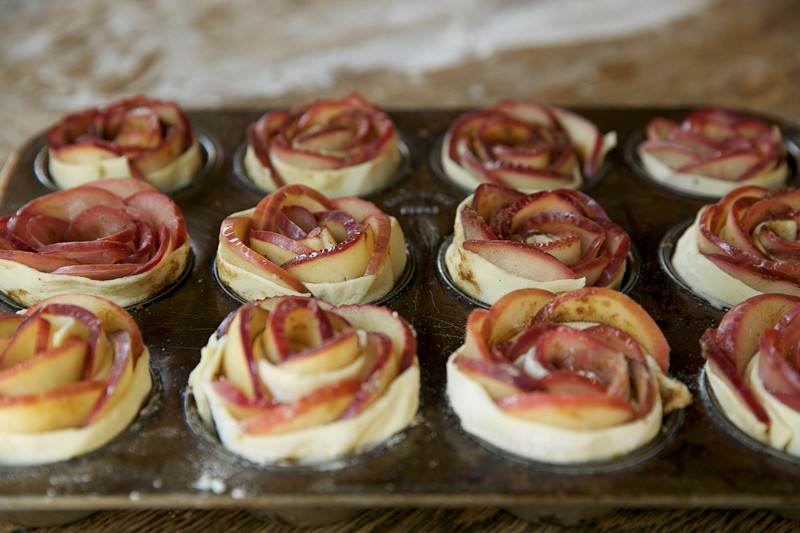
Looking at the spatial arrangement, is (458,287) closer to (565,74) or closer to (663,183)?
(663,183)

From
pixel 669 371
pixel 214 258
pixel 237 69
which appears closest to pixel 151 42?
pixel 237 69

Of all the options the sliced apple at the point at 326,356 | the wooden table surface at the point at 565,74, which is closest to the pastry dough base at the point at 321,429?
the sliced apple at the point at 326,356

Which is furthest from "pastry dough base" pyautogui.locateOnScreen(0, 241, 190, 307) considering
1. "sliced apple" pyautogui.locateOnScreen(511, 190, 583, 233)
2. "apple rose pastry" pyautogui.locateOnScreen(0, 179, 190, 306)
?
"sliced apple" pyautogui.locateOnScreen(511, 190, 583, 233)

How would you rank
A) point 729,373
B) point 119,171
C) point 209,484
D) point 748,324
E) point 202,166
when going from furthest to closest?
point 202,166
point 119,171
point 748,324
point 729,373
point 209,484

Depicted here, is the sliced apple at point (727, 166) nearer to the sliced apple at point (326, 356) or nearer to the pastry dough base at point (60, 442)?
the sliced apple at point (326, 356)

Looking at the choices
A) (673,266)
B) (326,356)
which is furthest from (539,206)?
(326,356)

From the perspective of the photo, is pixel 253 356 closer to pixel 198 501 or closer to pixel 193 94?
pixel 198 501

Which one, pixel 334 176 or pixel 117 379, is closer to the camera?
pixel 117 379

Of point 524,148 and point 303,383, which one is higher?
point 303,383
